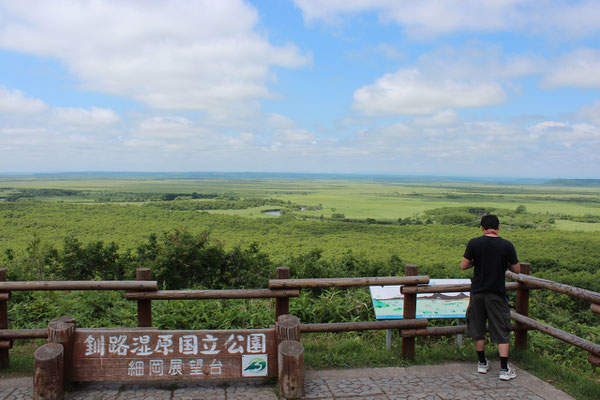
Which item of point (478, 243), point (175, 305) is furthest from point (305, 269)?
point (478, 243)

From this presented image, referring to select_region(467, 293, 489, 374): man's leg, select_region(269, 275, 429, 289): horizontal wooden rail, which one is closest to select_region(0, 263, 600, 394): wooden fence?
select_region(269, 275, 429, 289): horizontal wooden rail

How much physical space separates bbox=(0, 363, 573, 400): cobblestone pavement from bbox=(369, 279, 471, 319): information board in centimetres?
71

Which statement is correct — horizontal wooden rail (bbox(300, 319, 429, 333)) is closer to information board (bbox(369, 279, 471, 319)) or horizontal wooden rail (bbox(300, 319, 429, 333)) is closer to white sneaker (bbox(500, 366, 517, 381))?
information board (bbox(369, 279, 471, 319))

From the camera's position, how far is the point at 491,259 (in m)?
4.17

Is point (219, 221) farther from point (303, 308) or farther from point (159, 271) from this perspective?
point (303, 308)

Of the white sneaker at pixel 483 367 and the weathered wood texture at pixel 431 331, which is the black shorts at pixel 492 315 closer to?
the white sneaker at pixel 483 367

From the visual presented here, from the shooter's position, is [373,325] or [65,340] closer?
[65,340]

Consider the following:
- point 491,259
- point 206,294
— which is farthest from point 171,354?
point 491,259

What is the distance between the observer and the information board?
4.90 meters

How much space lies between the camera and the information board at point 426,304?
490cm

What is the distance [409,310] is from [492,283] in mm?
959

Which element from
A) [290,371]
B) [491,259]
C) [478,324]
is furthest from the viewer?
[478,324]

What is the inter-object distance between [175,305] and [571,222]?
76190 millimetres

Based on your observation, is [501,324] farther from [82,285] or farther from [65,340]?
[82,285]
